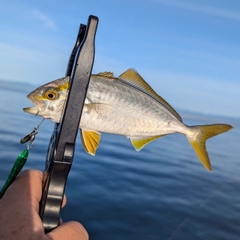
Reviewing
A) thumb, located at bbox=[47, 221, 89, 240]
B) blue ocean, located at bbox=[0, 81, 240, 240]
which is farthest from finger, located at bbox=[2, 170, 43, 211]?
blue ocean, located at bbox=[0, 81, 240, 240]

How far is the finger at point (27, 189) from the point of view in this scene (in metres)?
1.59

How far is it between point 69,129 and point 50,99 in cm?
13

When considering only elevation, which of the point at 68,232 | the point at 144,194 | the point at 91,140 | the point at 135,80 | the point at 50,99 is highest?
the point at 135,80

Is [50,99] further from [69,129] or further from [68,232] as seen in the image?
[68,232]

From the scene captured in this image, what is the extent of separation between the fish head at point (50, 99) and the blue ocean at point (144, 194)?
285 centimetres

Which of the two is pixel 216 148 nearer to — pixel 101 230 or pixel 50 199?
pixel 101 230

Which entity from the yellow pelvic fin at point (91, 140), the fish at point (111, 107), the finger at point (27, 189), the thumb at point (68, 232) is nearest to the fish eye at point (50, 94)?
the fish at point (111, 107)

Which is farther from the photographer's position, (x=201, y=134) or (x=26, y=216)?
(x=201, y=134)

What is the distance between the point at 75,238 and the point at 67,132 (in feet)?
1.30

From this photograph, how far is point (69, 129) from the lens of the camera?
155 cm

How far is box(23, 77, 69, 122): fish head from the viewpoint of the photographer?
1.52 m

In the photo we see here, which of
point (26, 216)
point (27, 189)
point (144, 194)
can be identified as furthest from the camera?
point (144, 194)

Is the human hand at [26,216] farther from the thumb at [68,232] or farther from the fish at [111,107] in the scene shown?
the fish at [111,107]

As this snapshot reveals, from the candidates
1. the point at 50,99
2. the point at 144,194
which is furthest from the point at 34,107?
the point at 144,194
